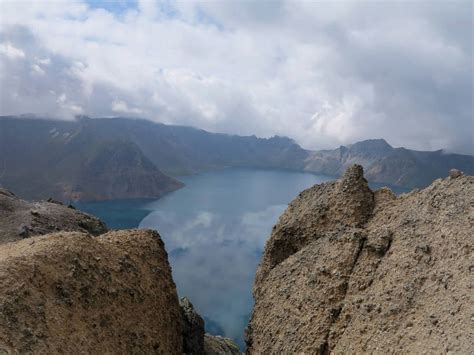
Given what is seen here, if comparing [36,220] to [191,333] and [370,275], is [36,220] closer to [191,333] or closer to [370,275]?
[191,333]

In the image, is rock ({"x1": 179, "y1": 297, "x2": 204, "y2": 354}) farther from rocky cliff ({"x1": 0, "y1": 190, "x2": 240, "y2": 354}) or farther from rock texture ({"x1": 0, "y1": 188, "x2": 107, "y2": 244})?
rock texture ({"x1": 0, "y1": 188, "x2": 107, "y2": 244})

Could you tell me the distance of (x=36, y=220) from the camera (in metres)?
37.9

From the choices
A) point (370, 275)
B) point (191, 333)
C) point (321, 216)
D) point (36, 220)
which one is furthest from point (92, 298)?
point (36, 220)

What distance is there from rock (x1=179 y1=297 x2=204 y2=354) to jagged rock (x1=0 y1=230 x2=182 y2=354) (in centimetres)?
110

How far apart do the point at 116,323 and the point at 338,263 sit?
37.2 feet

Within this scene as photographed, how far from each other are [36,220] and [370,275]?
30.9 meters

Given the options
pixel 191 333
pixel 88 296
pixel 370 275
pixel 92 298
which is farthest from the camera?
pixel 191 333

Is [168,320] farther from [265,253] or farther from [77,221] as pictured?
[77,221]

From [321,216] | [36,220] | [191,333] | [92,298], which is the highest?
[321,216]

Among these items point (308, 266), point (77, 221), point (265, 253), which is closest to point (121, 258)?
point (265, 253)

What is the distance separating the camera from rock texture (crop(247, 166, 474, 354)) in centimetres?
1527

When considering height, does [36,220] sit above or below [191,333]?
above

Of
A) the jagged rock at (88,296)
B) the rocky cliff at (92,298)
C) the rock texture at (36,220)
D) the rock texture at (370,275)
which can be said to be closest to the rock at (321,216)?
the rock texture at (370,275)

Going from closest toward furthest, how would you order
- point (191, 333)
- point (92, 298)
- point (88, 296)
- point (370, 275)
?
point (370, 275), point (88, 296), point (92, 298), point (191, 333)
